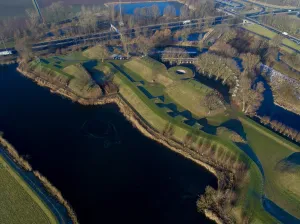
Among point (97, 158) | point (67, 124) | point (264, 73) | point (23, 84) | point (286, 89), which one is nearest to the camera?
point (97, 158)

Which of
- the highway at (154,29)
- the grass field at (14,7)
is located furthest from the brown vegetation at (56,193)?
the grass field at (14,7)

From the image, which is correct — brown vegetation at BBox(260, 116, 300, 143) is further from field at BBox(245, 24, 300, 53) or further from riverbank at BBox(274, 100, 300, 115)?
field at BBox(245, 24, 300, 53)

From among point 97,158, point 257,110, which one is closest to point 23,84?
point 97,158

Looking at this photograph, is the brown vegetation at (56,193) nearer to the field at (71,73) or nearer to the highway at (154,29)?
the field at (71,73)

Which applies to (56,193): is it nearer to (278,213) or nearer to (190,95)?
(278,213)

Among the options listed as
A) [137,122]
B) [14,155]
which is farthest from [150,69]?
[14,155]

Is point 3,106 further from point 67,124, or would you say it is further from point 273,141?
point 273,141
